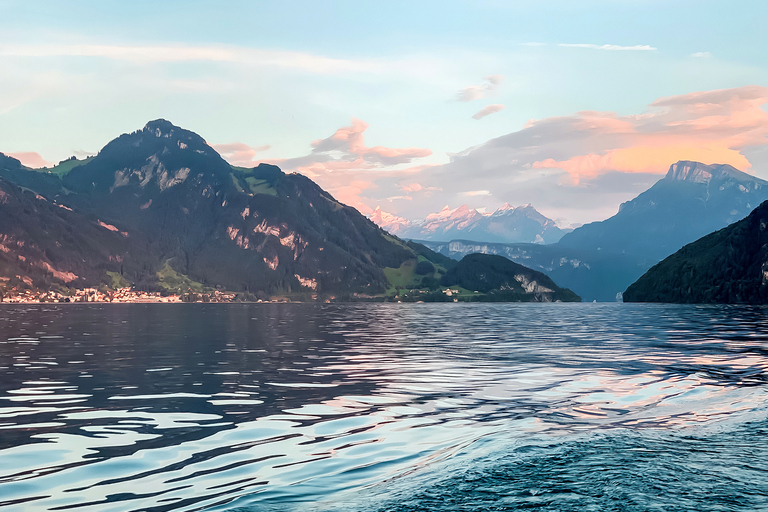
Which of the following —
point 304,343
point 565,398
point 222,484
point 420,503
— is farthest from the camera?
point 304,343

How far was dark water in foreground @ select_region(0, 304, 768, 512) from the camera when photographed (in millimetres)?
13125

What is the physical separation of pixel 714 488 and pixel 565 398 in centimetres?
1644

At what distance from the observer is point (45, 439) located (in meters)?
19.9

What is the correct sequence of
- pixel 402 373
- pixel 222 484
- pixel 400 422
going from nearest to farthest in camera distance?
1. pixel 222 484
2. pixel 400 422
3. pixel 402 373

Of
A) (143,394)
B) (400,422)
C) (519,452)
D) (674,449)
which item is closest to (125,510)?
(519,452)

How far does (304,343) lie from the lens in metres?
66.9

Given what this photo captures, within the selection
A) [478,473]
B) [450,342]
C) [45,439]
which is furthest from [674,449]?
[450,342]

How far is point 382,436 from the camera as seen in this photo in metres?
20.4

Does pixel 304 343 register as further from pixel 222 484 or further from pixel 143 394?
pixel 222 484

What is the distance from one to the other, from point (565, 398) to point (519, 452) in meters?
13.5

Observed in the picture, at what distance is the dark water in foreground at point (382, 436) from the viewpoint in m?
13.1

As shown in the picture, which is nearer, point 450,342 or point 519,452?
point 519,452

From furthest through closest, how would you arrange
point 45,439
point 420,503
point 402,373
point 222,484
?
point 402,373, point 45,439, point 222,484, point 420,503

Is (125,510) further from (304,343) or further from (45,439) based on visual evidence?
(304,343)
